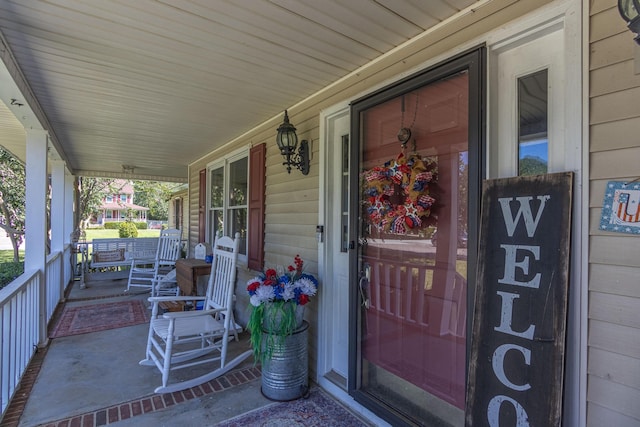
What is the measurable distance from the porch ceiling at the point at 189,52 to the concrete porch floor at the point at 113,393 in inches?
85.5

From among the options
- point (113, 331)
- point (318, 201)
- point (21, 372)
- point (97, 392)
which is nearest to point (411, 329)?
point (318, 201)

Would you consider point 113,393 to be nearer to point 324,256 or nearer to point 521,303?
point 324,256

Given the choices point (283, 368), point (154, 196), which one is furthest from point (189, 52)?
point (154, 196)

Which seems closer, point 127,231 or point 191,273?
point 191,273

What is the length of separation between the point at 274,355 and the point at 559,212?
192 cm

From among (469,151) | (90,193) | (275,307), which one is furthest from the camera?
(90,193)

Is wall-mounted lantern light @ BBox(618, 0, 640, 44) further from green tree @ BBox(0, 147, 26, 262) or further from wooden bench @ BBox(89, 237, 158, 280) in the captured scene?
green tree @ BBox(0, 147, 26, 262)

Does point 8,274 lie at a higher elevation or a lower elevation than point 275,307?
lower

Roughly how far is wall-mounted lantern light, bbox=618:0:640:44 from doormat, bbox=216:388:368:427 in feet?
7.56

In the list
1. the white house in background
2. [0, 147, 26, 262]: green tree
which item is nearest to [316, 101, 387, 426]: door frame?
[0, 147, 26, 262]: green tree

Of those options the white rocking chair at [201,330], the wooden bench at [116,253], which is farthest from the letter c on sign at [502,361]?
the wooden bench at [116,253]

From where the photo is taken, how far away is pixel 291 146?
2.83 m

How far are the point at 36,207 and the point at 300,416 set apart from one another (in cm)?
306

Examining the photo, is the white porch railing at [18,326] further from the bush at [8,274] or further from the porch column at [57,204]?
the porch column at [57,204]
